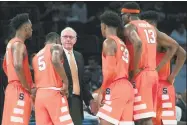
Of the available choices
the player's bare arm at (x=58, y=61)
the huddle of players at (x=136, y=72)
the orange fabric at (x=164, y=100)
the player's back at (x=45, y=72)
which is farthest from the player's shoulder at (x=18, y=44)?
the orange fabric at (x=164, y=100)

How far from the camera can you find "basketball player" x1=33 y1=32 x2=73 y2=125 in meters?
11.6

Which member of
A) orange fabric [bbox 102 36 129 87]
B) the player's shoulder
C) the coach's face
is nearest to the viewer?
orange fabric [bbox 102 36 129 87]

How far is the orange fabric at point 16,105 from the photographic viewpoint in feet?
38.7

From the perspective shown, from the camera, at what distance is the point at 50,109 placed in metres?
11.6

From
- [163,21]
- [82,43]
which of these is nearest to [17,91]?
[82,43]

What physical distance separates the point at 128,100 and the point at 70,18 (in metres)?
5.95

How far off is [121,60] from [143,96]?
711 mm

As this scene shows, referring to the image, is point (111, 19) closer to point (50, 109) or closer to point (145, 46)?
point (145, 46)

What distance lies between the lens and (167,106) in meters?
12.6

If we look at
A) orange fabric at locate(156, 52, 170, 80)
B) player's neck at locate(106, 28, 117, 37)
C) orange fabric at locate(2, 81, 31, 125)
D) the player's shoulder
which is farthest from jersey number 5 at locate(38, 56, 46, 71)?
orange fabric at locate(156, 52, 170, 80)

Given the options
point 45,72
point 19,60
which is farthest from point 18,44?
point 45,72

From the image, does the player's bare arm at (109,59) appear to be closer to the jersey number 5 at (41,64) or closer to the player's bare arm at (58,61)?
the player's bare arm at (58,61)

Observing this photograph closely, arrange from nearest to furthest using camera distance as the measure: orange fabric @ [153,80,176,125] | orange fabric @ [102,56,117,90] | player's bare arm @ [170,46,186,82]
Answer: orange fabric @ [102,56,117,90]
player's bare arm @ [170,46,186,82]
orange fabric @ [153,80,176,125]

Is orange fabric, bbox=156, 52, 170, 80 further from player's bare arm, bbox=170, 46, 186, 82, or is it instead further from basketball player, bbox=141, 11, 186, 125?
player's bare arm, bbox=170, 46, 186, 82
